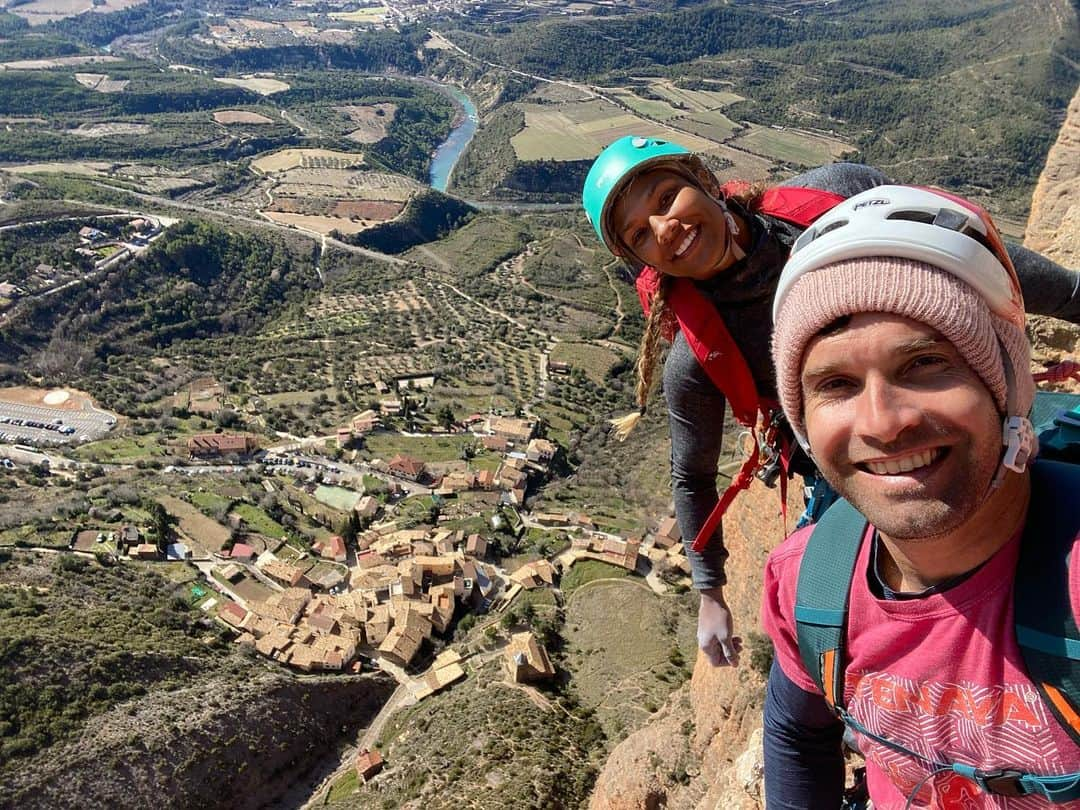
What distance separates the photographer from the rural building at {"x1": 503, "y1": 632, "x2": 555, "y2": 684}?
18.0 meters

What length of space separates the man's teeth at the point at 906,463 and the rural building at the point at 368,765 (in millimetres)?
19925

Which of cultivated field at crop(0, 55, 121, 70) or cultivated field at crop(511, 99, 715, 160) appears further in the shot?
cultivated field at crop(0, 55, 121, 70)

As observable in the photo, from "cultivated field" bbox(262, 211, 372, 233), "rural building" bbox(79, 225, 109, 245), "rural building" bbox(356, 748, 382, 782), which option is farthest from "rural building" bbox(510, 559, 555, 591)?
"cultivated field" bbox(262, 211, 372, 233)

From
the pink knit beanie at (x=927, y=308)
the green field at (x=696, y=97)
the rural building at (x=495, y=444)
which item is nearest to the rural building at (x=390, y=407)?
the rural building at (x=495, y=444)

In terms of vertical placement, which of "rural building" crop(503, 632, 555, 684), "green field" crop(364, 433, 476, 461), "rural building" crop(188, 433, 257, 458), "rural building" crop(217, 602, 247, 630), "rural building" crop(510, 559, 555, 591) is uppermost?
"rural building" crop(503, 632, 555, 684)

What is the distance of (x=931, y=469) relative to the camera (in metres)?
1.50

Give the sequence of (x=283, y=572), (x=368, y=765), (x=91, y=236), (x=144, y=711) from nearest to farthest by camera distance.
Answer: (x=368, y=765), (x=144, y=711), (x=283, y=572), (x=91, y=236)

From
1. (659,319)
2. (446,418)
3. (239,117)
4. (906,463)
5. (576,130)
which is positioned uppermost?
(906,463)

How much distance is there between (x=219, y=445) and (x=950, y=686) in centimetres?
4734

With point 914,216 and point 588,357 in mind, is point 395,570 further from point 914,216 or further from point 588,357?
point 588,357

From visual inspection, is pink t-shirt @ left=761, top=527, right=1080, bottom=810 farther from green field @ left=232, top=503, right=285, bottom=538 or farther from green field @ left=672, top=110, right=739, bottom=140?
green field @ left=672, top=110, right=739, bottom=140

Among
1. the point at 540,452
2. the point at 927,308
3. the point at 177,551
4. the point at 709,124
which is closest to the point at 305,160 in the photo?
the point at 709,124

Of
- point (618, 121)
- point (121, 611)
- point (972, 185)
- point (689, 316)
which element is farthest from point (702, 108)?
point (689, 316)

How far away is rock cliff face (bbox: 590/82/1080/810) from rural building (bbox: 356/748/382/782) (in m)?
10.3
